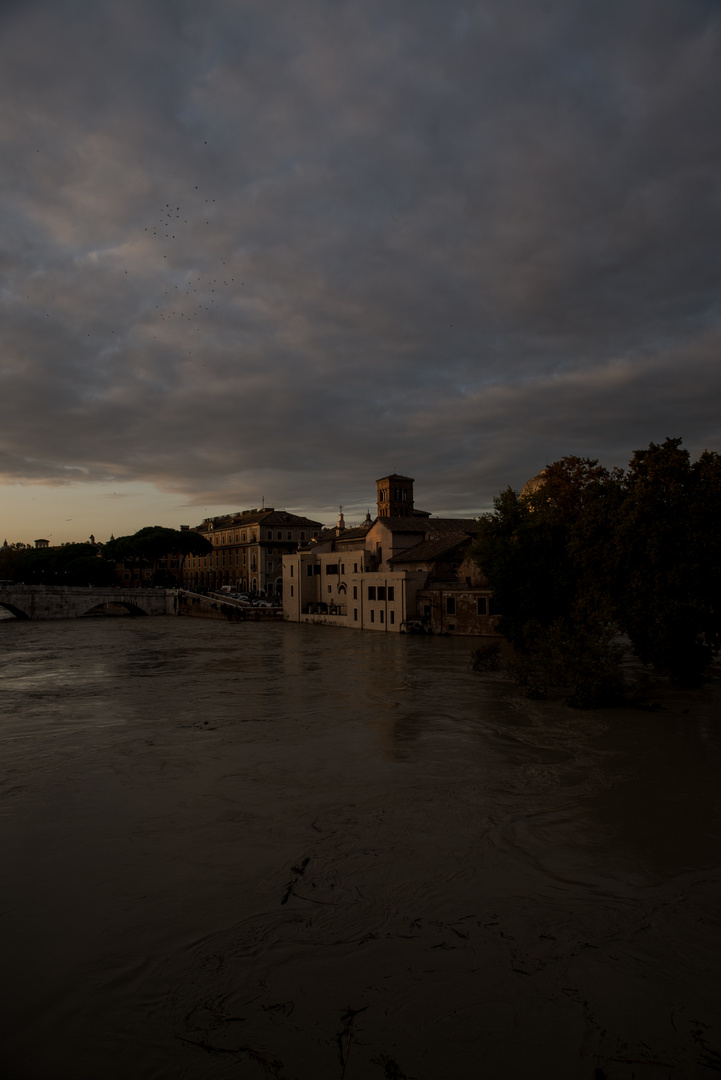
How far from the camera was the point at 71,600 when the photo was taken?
65812mm

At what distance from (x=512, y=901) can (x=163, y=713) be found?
1487 centimetres

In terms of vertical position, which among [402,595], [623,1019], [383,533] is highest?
[383,533]

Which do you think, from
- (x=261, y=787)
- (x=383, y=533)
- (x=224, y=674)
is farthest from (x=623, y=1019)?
(x=383, y=533)

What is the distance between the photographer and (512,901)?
867 cm

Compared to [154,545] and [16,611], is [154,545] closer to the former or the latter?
[154,545]

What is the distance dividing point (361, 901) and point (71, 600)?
63513 millimetres

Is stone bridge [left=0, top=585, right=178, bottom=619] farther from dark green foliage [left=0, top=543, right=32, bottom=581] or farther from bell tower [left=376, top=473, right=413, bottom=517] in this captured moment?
dark green foliage [left=0, top=543, right=32, bottom=581]

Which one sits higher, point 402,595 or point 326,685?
point 402,595

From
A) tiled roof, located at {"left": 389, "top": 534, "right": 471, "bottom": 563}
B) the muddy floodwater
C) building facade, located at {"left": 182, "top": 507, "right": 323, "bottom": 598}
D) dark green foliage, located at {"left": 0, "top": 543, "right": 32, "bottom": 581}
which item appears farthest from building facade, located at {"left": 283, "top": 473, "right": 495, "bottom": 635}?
dark green foliage, located at {"left": 0, "top": 543, "right": 32, "bottom": 581}

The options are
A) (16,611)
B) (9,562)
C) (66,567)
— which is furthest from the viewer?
(9,562)

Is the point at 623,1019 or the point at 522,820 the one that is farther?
the point at 522,820

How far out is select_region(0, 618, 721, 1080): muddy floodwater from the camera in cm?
617

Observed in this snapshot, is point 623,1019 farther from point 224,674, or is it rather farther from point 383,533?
point 383,533

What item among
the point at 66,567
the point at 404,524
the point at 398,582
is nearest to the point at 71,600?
the point at 66,567
